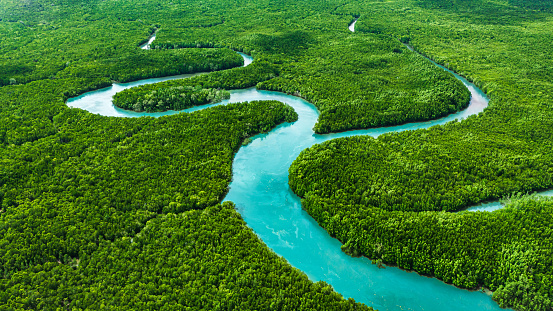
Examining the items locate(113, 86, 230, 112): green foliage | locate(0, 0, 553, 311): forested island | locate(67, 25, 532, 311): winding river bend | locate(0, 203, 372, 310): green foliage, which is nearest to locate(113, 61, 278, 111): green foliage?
locate(113, 86, 230, 112): green foliage

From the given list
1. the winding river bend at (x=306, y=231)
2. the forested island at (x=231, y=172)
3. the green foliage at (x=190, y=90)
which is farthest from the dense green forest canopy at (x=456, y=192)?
the green foliage at (x=190, y=90)

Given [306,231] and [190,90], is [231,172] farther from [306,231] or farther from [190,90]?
[190,90]

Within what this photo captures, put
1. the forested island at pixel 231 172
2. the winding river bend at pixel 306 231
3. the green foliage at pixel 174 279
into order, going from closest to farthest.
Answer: the green foliage at pixel 174 279 → the forested island at pixel 231 172 → the winding river bend at pixel 306 231

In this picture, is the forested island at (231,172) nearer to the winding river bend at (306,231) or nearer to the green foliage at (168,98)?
the green foliage at (168,98)

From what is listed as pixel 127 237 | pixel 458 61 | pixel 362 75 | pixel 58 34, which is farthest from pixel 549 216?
pixel 58 34

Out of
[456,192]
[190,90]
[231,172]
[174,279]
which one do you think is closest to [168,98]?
[190,90]

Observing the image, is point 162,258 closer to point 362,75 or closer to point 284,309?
point 284,309
